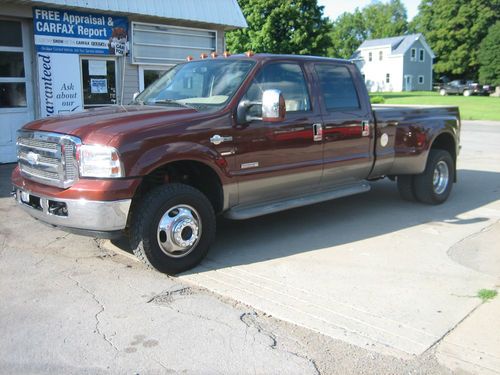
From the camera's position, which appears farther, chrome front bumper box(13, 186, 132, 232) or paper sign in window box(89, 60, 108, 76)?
paper sign in window box(89, 60, 108, 76)

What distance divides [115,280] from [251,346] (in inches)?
65.2

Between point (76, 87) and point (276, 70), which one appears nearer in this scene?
point (276, 70)

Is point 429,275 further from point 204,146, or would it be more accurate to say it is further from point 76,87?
point 76,87

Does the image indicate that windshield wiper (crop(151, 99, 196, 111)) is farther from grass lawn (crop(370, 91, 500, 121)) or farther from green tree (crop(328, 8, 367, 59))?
green tree (crop(328, 8, 367, 59))

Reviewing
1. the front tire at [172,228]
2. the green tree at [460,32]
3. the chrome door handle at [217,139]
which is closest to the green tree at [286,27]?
the chrome door handle at [217,139]

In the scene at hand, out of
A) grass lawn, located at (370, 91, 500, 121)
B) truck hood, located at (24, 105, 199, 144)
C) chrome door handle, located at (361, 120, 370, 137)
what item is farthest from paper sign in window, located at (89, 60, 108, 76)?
grass lawn, located at (370, 91, 500, 121)

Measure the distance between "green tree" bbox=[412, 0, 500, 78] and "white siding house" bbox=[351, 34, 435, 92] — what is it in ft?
5.34

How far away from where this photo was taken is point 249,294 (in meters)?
4.30

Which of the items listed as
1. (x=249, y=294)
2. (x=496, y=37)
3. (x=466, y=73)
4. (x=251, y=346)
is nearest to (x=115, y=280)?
(x=249, y=294)

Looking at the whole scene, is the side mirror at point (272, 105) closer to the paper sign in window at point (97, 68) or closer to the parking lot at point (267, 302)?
the parking lot at point (267, 302)

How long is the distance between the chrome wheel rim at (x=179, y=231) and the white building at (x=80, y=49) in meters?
5.25

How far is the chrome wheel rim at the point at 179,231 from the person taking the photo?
463 centimetres

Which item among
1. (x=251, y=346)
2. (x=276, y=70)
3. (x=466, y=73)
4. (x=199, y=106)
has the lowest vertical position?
(x=251, y=346)

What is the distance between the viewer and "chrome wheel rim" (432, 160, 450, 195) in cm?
766
